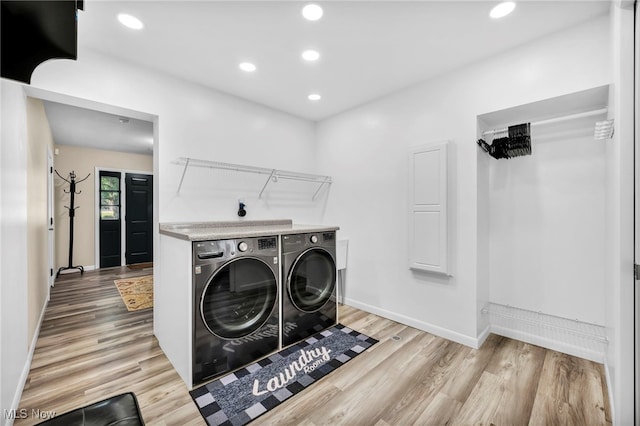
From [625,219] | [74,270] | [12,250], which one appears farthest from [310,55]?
[74,270]

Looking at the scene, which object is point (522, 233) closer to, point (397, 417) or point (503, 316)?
point (503, 316)

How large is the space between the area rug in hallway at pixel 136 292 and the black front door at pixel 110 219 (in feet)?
4.68

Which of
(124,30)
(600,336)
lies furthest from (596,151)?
(124,30)

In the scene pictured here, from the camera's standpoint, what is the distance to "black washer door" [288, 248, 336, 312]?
7.95ft

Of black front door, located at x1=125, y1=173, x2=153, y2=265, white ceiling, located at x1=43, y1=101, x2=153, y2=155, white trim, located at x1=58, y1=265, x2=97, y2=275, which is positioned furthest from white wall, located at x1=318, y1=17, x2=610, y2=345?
white trim, located at x1=58, y1=265, x2=97, y2=275

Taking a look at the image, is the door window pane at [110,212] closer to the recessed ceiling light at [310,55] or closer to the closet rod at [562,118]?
the recessed ceiling light at [310,55]

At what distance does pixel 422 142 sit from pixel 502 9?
3.74 ft

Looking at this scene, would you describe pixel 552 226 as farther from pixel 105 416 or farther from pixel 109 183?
pixel 109 183

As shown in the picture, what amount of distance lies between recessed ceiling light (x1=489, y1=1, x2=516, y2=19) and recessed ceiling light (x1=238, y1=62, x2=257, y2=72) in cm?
177

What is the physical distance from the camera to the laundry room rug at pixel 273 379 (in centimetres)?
164

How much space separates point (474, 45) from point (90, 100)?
2.93 meters

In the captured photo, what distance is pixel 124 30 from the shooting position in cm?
192

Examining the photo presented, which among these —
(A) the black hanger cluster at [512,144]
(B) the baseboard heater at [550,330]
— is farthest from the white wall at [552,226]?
(A) the black hanger cluster at [512,144]

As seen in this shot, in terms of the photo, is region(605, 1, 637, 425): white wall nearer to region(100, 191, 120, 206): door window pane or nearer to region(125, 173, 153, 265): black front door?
region(125, 173, 153, 265): black front door
